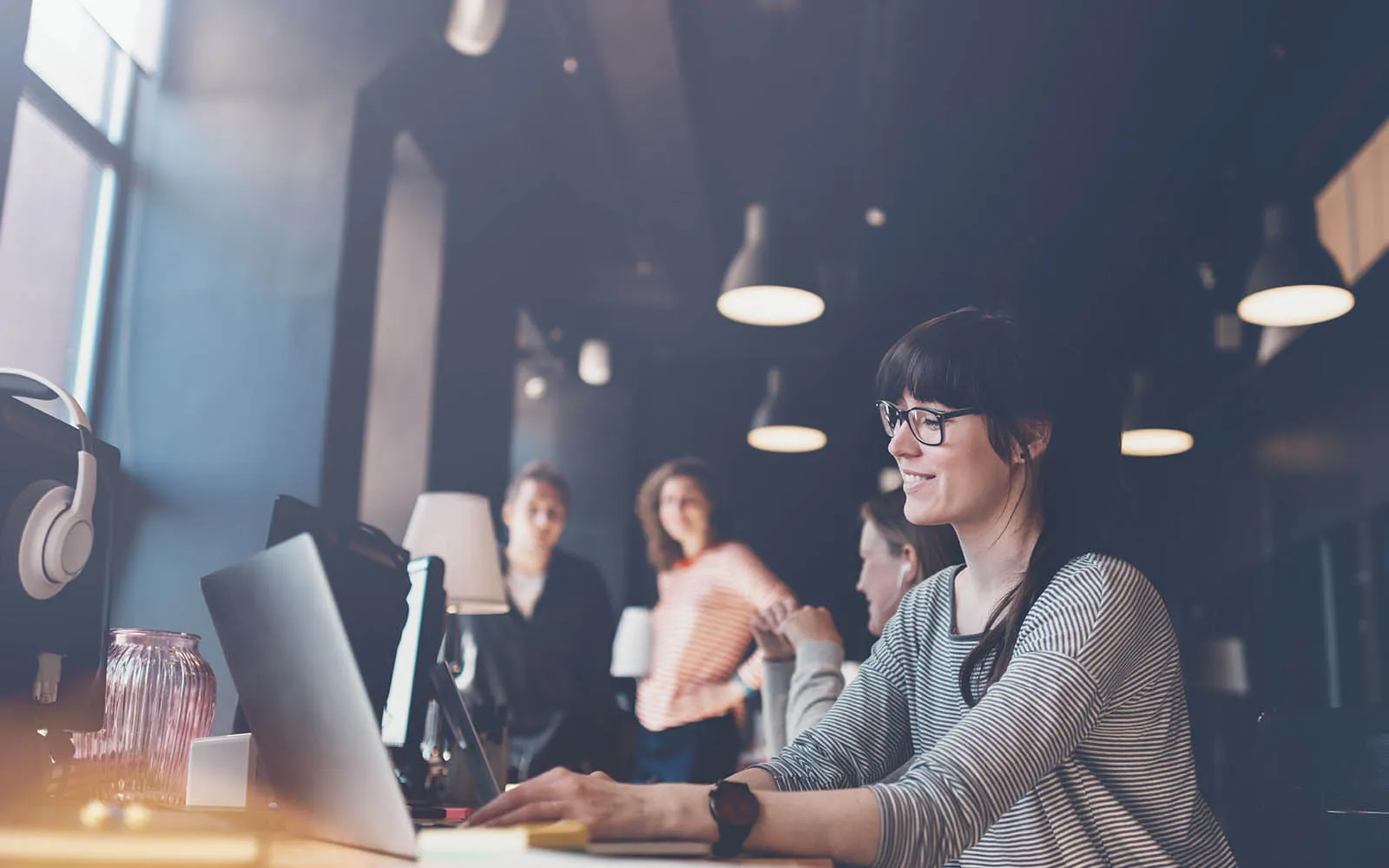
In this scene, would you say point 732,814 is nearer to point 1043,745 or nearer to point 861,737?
point 1043,745

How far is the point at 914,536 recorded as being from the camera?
2.38m

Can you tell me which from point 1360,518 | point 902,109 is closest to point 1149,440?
point 1360,518

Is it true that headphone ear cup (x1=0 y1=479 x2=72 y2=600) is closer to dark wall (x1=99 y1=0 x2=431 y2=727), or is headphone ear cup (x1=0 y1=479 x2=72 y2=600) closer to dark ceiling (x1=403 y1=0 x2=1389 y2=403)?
dark wall (x1=99 y1=0 x2=431 y2=727)

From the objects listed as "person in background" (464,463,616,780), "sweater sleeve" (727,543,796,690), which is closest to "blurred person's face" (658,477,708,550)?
"sweater sleeve" (727,543,796,690)

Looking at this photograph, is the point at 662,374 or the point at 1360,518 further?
the point at 662,374

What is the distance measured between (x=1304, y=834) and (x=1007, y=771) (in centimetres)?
59

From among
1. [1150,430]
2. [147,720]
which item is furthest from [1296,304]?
[147,720]

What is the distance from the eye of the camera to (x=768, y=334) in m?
9.41

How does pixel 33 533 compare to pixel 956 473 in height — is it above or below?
below

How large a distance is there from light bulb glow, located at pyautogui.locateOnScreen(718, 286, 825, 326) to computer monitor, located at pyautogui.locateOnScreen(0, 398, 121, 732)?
10.4ft

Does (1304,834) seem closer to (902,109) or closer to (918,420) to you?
(918,420)

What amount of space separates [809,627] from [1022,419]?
91cm

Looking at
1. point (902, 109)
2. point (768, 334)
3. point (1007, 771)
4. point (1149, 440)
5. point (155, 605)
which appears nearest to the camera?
point (1007, 771)

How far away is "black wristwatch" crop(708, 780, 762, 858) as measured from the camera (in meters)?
1.02
